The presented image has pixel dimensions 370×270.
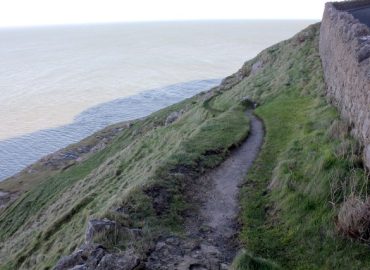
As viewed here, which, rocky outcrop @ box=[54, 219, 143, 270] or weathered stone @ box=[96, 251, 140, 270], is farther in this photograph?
rocky outcrop @ box=[54, 219, 143, 270]

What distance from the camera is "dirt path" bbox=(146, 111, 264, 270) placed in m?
11.7

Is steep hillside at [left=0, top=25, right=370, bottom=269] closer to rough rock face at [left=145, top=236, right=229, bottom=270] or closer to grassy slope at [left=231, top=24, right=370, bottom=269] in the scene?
grassy slope at [left=231, top=24, right=370, bottom=269]

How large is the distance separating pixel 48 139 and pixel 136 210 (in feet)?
215

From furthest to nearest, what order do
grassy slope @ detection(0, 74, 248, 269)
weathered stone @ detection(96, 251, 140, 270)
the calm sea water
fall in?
1. the calm sea water
2. grassy slope @ detection(0, 74, 248, 269)
3. weathered stone @ detection(96, 251, 140, 270)

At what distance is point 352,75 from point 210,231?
8646mm

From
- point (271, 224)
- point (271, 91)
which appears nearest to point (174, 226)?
point (271, 224)

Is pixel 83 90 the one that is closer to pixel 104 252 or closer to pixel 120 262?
pixel 104 252

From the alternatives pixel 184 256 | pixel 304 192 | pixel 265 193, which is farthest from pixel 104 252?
pixel 304 192

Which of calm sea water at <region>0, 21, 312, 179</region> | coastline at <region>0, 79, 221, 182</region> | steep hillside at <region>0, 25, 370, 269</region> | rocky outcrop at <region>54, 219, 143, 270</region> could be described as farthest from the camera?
calm sea water at <region>0, 21, 312, 179</region>

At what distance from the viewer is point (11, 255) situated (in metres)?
27.7

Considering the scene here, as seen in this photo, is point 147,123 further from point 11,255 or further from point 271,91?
point 11,255

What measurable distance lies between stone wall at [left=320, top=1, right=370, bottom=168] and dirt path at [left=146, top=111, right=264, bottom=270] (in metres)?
4.61

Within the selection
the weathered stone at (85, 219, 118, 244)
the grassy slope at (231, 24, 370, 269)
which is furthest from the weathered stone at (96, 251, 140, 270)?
the grassy slope at (231, 24, 370, 269)

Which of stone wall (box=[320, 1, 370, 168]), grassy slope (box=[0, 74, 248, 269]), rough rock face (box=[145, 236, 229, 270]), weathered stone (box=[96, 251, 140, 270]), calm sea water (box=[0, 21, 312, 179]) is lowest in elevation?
calm sea water (box=[0, 21, 312, 179])
